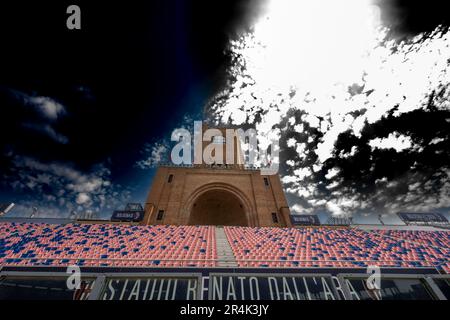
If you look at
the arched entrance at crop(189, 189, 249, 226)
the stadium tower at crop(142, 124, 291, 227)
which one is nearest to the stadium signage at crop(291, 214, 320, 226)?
the stadium tower at crop(142, 124, 291, 227)

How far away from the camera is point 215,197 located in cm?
2161

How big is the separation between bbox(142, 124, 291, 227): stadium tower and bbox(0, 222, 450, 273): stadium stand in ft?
8.73

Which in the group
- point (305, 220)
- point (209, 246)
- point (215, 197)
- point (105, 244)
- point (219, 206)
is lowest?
point (209, 246)

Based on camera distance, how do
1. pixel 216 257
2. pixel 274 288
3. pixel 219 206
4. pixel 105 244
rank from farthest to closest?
pixel 219 206 → pixel 105 244 → pixel 216 257 → pixel 274 288

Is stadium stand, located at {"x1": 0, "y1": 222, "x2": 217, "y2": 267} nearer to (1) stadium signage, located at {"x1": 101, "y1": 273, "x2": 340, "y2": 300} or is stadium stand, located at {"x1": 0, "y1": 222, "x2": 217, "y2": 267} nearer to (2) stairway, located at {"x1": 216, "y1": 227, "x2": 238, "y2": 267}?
(2) stairway, located at {"x1": 216, "y1": 227, "x2": 238, "y2": 267}

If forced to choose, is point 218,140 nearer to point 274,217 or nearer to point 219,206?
point 219,206

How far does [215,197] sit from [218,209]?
2.09 meters

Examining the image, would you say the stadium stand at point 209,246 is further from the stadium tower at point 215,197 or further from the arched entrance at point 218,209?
the arched entrance at point 218,209

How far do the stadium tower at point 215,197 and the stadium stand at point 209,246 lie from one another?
2.66 m

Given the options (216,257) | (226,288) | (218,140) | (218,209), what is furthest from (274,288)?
(218,140)

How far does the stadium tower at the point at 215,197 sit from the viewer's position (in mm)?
18562

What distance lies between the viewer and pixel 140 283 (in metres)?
6.22
